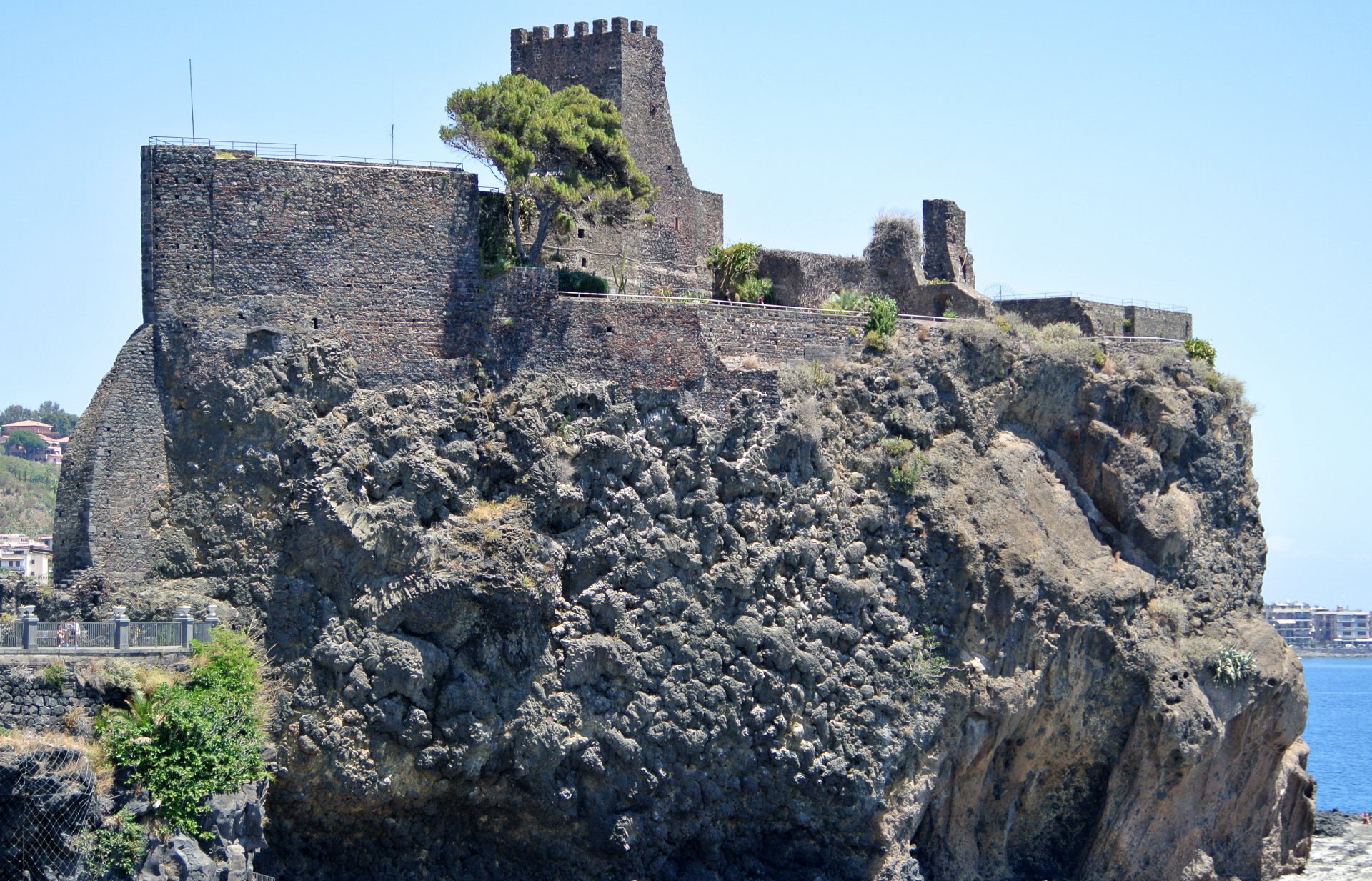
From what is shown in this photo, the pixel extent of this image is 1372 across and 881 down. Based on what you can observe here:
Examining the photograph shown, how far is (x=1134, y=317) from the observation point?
50.6 meters

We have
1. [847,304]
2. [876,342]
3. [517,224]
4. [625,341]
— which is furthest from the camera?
[847,304]

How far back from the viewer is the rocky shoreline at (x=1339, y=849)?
50250 millimetres

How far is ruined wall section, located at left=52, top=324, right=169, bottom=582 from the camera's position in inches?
1421

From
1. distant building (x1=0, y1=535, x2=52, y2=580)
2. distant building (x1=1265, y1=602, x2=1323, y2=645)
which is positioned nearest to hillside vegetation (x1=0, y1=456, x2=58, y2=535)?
distant building (x1=0, y1=535, x2=52, y2=580)

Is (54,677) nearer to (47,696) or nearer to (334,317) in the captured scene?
(47,696)

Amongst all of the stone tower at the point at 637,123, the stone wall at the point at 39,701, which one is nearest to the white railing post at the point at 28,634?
the stone wall at the point at 39,701

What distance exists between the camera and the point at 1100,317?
49844 mm

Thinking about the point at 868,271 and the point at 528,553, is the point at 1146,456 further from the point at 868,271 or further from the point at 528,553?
the point at 528,553

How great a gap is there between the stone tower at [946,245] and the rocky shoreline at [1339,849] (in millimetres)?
17231

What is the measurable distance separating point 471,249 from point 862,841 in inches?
556

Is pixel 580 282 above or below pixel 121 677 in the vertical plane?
above

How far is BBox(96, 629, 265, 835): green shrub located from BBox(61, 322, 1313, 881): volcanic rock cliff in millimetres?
2381

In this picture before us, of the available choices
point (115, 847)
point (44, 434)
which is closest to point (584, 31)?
point (115, 847)

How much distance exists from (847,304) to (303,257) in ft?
43.1
